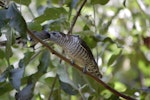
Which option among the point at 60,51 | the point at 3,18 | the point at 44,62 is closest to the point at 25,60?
the point at 44,62

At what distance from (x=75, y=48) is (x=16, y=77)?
0.73 ft

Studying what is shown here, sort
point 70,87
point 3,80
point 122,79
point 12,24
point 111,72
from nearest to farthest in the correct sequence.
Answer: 1. point 12,24
2. point 3,80
3. point 70,87
4. point 111,72
5. point 122,79

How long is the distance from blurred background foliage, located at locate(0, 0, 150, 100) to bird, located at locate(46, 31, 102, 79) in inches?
2.2

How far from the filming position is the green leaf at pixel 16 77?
3.29 ft

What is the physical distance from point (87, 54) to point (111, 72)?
2.24ft

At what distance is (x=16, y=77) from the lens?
1.02 metres

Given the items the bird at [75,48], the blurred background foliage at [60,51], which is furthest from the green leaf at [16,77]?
the bird at [75,48]

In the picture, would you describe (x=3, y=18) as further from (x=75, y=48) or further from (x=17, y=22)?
(x=75, y=48)

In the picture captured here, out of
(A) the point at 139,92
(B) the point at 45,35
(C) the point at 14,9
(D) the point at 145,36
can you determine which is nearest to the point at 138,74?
(D) the point at 145,36

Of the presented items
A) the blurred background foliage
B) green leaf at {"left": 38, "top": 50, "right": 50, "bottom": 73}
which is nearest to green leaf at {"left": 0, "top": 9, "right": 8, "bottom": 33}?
the blurred background foliage

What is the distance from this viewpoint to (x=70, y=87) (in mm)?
1203

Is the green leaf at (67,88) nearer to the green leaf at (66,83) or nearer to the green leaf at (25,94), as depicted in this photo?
the green leaf at (66,83)

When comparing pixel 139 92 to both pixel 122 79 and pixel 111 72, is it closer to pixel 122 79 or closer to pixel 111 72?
pixel 111 72

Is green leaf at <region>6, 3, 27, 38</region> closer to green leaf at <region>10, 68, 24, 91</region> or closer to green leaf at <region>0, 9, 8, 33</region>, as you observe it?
green leaf at <region>0, 9, 8, 33</region>
